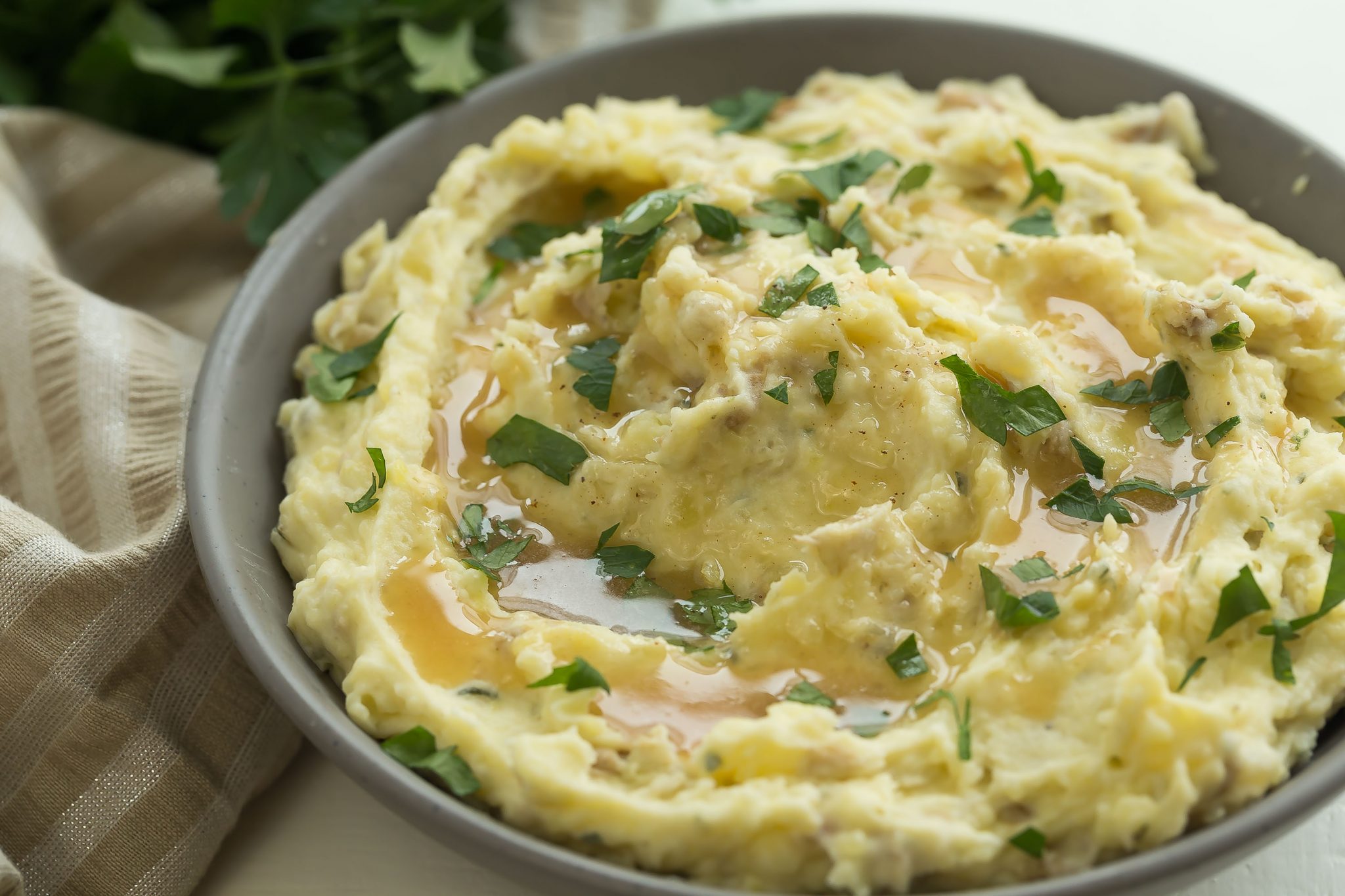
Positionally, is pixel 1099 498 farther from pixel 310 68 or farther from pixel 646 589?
pixel 310 68

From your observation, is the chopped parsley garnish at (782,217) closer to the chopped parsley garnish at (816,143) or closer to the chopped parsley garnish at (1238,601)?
the chopped parsley garnish at (816,143)

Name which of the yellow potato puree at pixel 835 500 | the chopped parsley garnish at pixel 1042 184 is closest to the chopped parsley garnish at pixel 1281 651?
the yellow potato puree at pixel 835 500

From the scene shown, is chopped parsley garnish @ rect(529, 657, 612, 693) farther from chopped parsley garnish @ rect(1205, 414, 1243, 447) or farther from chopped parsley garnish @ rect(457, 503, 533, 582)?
chopped parsley garnish @ rect(1205, 414, 1243, 447)

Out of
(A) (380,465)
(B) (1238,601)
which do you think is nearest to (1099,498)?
(B) (1238,601)

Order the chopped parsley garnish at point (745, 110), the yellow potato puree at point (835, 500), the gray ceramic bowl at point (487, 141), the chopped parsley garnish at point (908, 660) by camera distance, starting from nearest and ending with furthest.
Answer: the gray ceramic bowl at point (487, 141), the yellow potato puree at point (835, 500), the chopped parsley garnish at point (908, 660), the chopped parsley garnish at point (745, 110)

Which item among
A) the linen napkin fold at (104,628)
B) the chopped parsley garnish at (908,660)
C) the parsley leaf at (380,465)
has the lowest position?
the linen napkin fold at (104,628)

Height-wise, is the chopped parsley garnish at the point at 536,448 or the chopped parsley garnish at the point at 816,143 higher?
the chopped parsley garnish at the point at 816,143

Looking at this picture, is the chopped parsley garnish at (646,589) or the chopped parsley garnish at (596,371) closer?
the chopped parsley garnish at (646,589)
